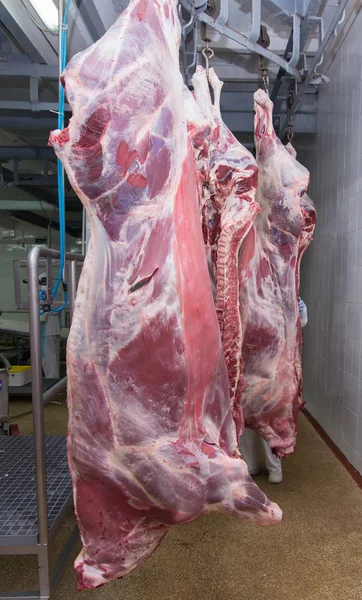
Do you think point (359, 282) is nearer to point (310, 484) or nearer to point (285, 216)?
point (310, 484)

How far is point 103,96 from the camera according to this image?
102cm

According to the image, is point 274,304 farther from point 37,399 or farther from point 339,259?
point 339,259

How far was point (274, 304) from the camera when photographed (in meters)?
1.76

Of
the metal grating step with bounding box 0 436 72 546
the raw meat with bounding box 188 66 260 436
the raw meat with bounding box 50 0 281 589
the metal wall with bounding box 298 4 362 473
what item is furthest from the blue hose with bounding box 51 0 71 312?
the metal wall with bounding box 298 4 362 473

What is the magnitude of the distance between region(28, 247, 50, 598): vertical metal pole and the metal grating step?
6 cm

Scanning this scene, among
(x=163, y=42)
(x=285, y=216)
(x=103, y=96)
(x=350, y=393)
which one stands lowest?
(x=350, y=393)

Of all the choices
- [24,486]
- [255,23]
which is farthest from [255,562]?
[255,23]

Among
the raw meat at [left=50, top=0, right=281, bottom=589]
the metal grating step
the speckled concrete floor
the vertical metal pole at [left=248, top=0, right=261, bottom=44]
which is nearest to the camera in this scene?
the raw meat at [left=50, top=0, right=281, bottom=589]

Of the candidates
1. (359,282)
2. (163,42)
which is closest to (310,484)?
(359,282)

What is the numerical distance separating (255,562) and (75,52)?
11.6ft

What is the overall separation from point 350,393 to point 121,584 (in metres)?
2.11

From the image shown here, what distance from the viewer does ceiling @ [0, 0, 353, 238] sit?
3013 millimetres

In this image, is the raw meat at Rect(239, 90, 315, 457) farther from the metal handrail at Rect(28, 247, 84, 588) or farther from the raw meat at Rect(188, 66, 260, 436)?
the metal handrail at Rect(28, 247, 84, 588)

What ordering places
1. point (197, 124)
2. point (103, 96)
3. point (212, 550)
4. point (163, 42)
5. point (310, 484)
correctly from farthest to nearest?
point (310, 484) → point (212, 550) → point (197, 124) → point (163, 42) → point (103, 96)
